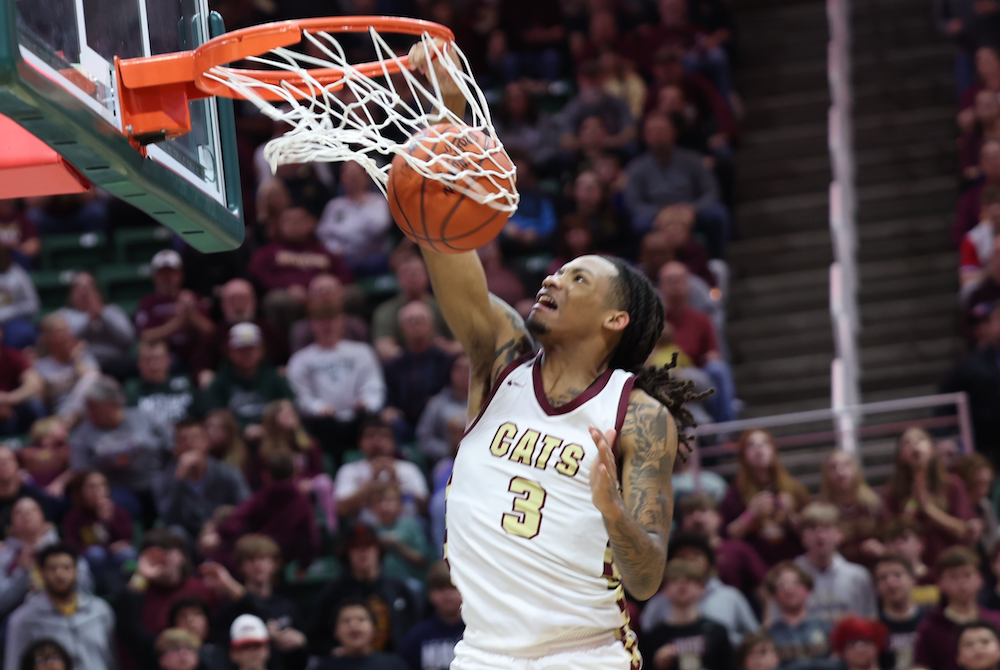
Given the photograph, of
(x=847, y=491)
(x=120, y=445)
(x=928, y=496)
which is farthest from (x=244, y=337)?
(x=928, y=496)

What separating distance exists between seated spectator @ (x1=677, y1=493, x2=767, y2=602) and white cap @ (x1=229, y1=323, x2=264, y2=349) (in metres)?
3.11

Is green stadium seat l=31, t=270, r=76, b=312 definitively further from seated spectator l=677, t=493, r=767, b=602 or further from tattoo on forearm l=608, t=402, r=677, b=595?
tattoo on forearm l=608, t=402, r=677, b=595

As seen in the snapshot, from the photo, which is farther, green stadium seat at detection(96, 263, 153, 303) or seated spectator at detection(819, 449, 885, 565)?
green stadium seat at detection(96, 263, 153, 303)

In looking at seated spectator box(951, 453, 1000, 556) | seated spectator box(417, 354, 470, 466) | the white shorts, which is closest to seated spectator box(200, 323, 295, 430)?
seated spectator box(417, 354, 470, 466)

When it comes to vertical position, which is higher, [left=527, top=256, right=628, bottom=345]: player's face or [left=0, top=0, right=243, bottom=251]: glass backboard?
[left=0, top=0, right=243, bottom=251]: glass backboard

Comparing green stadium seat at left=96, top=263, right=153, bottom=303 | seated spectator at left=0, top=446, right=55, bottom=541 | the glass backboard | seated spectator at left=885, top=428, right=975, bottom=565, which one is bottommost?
seated spectator at left=885, top=428, right=975, bottom=565

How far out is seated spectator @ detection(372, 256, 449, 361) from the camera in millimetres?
9578

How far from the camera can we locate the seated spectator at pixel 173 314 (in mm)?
9852

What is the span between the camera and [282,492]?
821 centimetres

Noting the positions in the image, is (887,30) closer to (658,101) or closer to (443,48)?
(658,101)

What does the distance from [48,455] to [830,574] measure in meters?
4.83

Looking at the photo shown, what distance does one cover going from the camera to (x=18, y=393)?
944cm

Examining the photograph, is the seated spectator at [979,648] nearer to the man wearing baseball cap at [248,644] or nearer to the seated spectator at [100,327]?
the man wearing baseball cap at [248,644]

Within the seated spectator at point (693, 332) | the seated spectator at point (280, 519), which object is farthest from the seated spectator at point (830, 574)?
the seated spectator at point (280, 519)
